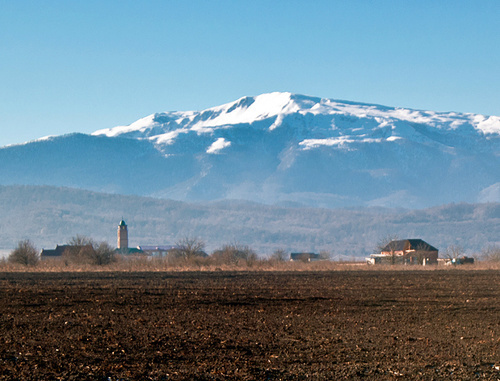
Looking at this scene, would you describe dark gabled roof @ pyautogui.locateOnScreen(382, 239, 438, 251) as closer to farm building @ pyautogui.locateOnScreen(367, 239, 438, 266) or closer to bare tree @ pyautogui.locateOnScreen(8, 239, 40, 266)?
farm building @ pyautogui.locateOnScreen(367, 239, 438, 266)

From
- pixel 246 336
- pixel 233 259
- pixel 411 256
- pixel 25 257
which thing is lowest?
pixel 246 336

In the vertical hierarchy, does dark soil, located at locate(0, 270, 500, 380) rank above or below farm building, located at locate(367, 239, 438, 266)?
below

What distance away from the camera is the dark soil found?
20484 mm

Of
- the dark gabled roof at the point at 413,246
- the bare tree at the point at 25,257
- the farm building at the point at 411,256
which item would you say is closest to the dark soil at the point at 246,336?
the bare tree at the point at 25,257

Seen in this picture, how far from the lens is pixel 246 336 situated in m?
26.0

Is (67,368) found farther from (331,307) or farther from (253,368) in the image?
(331,307)

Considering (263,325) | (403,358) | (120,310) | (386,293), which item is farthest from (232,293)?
(403,358)

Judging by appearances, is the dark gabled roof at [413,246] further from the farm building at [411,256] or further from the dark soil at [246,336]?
the dark soil at [246,336]

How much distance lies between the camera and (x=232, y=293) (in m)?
44.1

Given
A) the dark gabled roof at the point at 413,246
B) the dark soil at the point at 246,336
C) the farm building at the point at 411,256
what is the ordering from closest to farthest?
the dark soil at the point at 246,336
the farm building at the point at 411,256
the dark gabled roof at the point at 413,246

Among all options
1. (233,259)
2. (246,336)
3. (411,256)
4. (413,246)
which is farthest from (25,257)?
(413,246)

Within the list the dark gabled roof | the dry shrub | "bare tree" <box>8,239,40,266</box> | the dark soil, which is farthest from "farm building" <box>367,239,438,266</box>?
the dark soil

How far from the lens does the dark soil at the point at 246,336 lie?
20.5 metres

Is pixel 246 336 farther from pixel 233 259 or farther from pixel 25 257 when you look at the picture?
pixel 233 259
